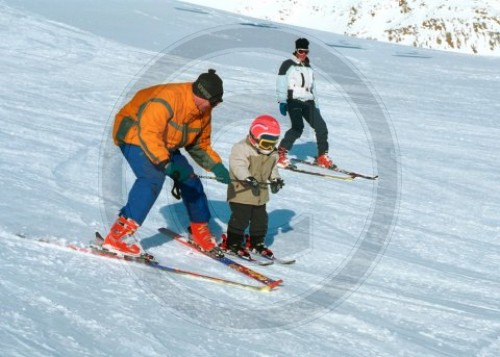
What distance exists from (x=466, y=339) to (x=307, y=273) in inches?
66.7

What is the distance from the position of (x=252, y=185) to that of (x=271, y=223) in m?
1.96

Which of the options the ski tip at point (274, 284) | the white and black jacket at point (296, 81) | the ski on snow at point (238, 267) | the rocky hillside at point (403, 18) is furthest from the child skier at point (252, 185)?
the rocky hillside at point (403, 18)

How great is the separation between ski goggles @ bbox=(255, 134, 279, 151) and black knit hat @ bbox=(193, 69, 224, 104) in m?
0.69

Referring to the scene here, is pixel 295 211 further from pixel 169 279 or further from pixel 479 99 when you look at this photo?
pixel 479 99

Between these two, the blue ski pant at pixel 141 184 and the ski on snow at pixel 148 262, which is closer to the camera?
the ski on snow at pixel 148 262

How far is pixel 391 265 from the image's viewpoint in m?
6.93

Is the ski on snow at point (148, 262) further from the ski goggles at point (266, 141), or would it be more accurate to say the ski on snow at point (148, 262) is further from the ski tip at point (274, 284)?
the ski goggles at point (266, 141)

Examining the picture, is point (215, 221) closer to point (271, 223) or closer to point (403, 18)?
point (271, 223)

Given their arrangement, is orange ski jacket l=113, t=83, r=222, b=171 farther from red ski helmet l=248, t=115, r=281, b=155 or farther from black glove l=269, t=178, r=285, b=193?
black glove l=269, t=178, r=285, b=193

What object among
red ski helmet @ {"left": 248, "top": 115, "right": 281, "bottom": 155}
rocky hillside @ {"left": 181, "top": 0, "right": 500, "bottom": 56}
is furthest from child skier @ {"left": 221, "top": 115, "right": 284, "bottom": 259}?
rocky hillside @ {"left": 181, "top": 0, "right": 500, "bottom": 56}

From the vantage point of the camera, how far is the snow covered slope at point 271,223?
4555 mm

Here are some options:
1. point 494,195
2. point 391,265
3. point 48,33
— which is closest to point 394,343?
point 391,265
